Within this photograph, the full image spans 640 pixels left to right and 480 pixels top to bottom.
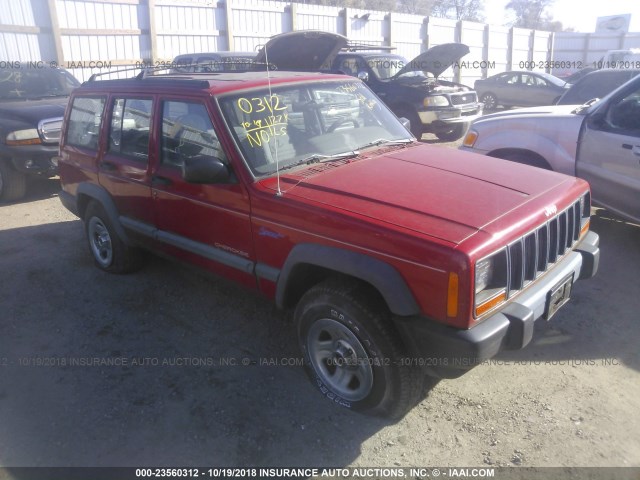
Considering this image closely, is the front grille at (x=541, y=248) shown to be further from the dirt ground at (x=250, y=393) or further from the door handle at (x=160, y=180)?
the door handle at (x=160, y=180)

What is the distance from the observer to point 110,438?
2979 millimetres

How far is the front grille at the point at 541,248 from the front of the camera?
272 centimetres

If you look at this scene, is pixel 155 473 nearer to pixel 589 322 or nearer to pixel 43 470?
pixel 43 470

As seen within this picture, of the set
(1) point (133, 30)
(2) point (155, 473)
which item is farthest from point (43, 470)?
(1) point (133, 30)

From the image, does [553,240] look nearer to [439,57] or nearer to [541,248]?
[541,248]

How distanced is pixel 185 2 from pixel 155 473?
15490mm

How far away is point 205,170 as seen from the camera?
3227mm

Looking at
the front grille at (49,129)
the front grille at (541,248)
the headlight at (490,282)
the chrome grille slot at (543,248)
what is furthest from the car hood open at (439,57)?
the headlight at (490,282)

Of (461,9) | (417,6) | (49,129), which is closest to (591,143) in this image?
(49,129)

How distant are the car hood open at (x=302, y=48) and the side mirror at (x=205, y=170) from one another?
3.57m

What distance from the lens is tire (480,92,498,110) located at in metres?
17.9

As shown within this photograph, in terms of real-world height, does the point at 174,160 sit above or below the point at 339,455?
above

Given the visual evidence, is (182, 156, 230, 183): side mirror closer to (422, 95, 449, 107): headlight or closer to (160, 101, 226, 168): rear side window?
(160, 101, 226, 168): rear side window

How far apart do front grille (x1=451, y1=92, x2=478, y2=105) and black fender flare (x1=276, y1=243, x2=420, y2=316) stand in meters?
8.55
